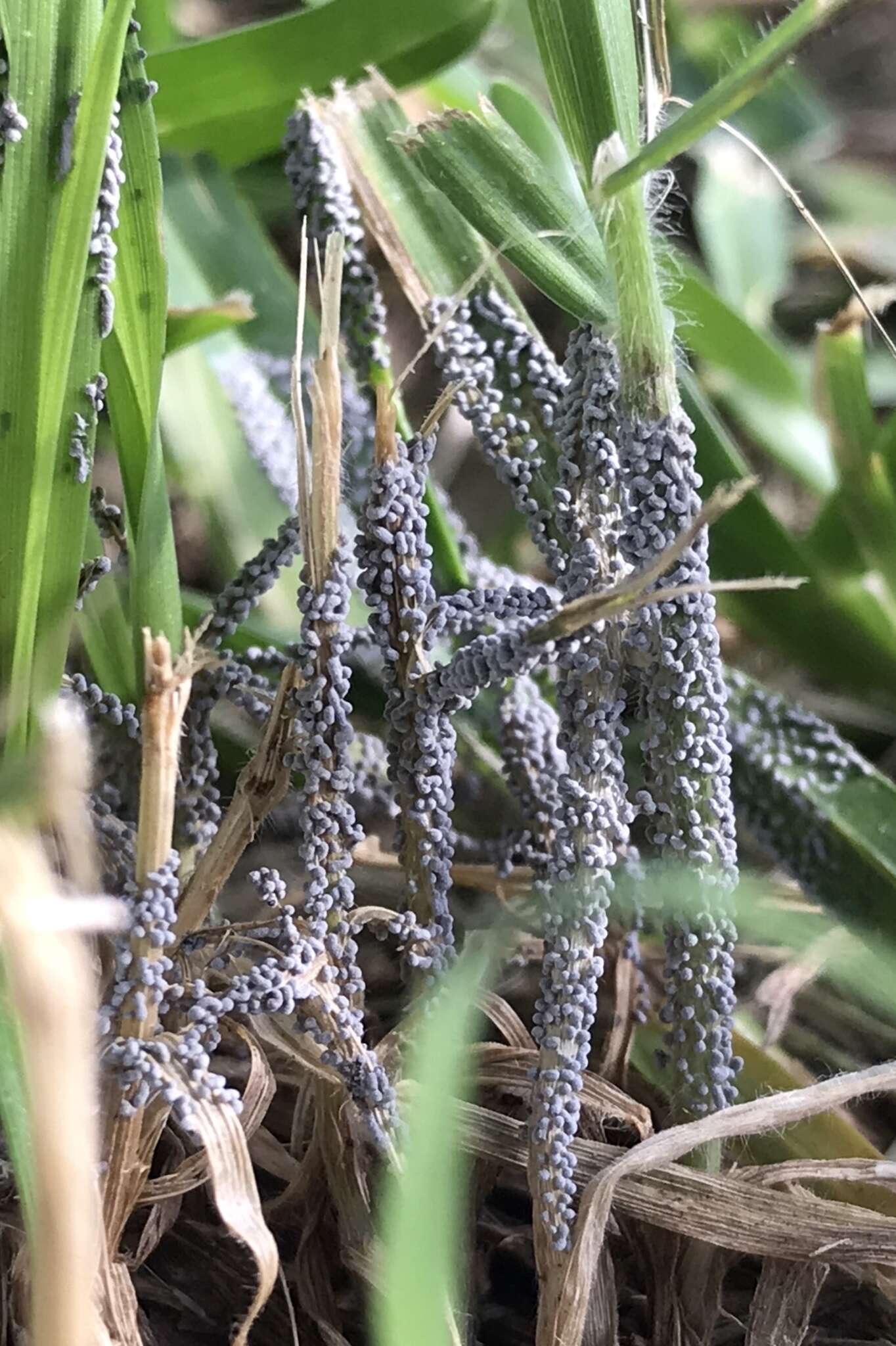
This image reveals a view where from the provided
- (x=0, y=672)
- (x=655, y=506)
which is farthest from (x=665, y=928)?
(x=0, y=672)

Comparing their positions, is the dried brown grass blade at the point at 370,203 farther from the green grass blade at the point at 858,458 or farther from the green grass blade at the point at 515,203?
the green grass blade at the point at 858,458

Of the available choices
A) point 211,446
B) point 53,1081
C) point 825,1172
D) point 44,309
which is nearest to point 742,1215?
point 825,1172

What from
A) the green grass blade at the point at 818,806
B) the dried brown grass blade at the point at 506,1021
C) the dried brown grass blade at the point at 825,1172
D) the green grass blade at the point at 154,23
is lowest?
the dried brown grass blade at the point at 825,1172

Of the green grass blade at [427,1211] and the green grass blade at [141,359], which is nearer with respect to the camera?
Answer: the green grass blade at [427,1211]

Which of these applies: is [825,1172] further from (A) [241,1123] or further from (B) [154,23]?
(B) [154,23]

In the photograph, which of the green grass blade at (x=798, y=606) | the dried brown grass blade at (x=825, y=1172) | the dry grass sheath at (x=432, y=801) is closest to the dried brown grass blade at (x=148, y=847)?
the dry grass sheath at (x=432, y=801)

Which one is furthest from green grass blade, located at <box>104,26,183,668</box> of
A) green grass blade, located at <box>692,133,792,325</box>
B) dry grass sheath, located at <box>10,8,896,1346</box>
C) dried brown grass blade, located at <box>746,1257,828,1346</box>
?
green grass blade, located at <box>692,133,792,325</box>

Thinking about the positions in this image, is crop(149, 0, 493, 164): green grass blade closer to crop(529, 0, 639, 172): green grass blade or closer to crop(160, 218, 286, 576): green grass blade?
crop(160, 218, 286, 576): green grass blade
